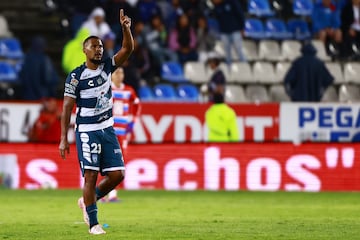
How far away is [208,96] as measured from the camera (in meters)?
26.4

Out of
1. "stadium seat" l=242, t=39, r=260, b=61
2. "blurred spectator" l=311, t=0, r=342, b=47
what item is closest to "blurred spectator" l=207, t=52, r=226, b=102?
"stadium seat" l=242, t=39, r=260, b=61

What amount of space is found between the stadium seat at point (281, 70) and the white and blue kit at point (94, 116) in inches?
585

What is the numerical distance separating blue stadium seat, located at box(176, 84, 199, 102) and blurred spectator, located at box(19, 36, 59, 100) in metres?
3.06

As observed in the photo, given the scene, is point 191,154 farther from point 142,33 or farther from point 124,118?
point 142,33

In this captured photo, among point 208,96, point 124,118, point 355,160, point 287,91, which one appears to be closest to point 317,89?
point 287,91

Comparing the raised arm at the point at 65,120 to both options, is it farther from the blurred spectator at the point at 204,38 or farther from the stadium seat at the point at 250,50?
the stadium seat at the point at 250,50

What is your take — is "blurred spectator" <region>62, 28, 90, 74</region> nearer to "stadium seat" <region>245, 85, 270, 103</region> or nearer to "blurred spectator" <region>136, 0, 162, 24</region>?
"blurred spectator" <region>136, 0, 162, 24</region>

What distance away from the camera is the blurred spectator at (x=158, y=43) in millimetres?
27547

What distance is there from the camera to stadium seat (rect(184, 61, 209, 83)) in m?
27.6

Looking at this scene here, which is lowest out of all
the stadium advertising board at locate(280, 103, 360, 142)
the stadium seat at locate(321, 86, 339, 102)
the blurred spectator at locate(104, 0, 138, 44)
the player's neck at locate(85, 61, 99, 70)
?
the stadium advertising board at locate(280, 103, 360, 142)

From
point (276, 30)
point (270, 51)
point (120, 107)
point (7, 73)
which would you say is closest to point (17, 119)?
point (7, 73)

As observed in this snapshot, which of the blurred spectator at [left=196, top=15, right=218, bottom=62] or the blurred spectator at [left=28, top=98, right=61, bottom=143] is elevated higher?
the blurred spectator at [left=196, top=15, right=218, bottom=62]

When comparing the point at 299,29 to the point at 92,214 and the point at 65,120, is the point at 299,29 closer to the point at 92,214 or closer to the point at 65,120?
the point at 65,120

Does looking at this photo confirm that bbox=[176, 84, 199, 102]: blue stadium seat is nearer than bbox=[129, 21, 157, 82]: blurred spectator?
Yes
